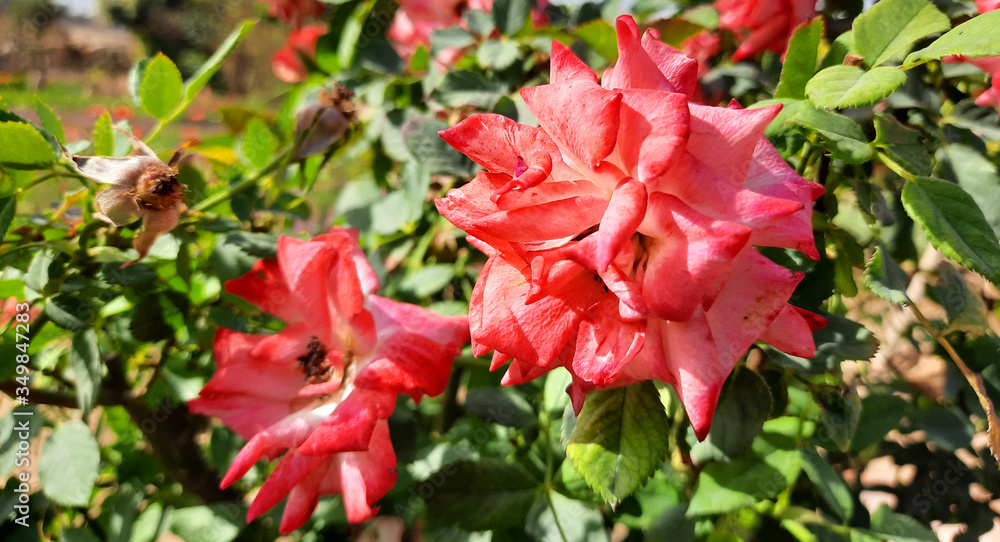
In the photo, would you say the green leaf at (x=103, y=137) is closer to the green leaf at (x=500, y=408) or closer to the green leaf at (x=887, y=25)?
the green leaf at (x=500, y=408)

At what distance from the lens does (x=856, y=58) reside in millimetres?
404

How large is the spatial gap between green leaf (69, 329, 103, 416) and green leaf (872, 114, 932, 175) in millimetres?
601

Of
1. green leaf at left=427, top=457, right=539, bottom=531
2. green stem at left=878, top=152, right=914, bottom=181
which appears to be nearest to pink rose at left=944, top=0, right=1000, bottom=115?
green stem at left=878, top=152, right=914, bottom=181

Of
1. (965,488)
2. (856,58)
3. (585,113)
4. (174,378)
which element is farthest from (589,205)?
(965,488)

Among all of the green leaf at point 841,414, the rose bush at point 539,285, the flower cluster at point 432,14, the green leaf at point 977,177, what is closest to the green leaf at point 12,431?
the rose bush at point 539,285

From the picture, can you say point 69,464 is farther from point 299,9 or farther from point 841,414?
point 299,9

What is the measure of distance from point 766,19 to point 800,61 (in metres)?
0.21

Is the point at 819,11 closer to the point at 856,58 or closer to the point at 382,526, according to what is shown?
the point at 856,58

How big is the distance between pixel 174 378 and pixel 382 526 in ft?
0.98

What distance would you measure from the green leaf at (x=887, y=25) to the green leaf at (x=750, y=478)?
301 mm

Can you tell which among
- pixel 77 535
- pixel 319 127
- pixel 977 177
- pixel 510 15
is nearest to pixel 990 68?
pixel 977 177

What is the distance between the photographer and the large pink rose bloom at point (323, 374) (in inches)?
16.7

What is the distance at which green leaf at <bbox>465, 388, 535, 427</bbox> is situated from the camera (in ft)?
1.77

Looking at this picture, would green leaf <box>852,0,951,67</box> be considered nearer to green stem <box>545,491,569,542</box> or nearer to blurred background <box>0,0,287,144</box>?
green stem <box>545,491,569,542</box>
